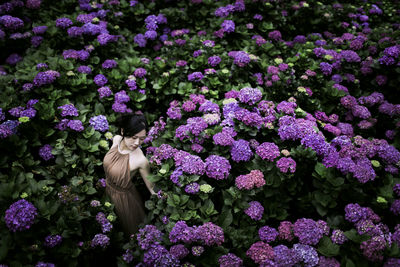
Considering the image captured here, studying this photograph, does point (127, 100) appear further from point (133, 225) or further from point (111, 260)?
point (111, 260)

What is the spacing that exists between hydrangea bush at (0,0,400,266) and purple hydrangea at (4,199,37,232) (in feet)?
0.04

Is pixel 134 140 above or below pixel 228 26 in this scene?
below

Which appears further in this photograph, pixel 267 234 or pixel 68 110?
pixel 68 110

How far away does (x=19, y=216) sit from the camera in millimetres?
2057

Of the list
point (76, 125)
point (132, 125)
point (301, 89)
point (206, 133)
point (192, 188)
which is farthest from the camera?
point (301, 89)

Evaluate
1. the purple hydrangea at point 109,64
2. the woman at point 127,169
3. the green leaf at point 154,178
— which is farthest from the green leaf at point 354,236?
the purple hydrangea at point 109,64

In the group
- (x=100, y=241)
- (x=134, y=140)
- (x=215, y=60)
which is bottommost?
(x=100, y=241)

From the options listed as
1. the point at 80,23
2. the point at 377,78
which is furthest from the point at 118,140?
the point at 377,78

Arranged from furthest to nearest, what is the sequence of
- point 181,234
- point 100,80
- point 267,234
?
1. point 100,80
2. point 267,234
3. point 181,234

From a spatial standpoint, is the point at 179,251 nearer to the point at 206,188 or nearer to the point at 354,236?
the point at 206,188

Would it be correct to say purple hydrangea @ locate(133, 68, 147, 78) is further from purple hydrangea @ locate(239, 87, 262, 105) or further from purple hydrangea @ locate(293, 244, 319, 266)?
purple hydrangea @ locate(293, 244, 319, 266)

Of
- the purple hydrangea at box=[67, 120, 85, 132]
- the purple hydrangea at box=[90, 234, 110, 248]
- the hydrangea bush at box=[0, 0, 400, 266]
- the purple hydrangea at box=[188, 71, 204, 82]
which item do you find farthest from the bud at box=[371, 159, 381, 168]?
the purple hydrangea at box=[67, 120, 85, 132]

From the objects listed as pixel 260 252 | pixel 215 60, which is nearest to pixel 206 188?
pixel 260 252

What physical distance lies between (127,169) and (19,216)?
1.13 m
